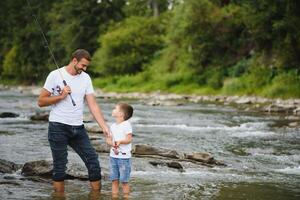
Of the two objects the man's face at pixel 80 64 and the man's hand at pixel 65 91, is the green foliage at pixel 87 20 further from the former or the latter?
the man's hand at pixel 65 91

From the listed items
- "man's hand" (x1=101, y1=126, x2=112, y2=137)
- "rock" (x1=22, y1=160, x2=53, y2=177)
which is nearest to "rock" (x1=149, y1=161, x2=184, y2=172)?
"rock" (x1=22, y1=160, x2=53, y2=177)

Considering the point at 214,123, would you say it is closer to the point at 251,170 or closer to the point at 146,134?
the point at 146,134

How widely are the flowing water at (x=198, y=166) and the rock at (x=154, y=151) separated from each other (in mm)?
652

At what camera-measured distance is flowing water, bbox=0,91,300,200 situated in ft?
29.1

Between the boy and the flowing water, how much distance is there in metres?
0.51

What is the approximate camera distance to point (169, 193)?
884 centimetres

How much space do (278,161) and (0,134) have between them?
880 cm

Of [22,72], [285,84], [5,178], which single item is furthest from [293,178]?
[22,72]

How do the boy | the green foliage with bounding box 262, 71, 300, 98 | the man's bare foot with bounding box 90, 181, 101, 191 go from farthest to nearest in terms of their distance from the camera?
1. the green foliage with bounding box 262, 71, 300, 98
2. the man's bare foot with bounding box 90, 181, 101, 191
3. the boy

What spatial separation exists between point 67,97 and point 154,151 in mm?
5143

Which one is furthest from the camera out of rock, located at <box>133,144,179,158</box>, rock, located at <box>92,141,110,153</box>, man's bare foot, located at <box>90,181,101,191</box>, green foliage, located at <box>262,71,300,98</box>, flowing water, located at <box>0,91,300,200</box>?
green foliage, located at <box>262,71,300,98</box>

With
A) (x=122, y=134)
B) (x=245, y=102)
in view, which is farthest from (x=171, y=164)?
(x=245, y=102)

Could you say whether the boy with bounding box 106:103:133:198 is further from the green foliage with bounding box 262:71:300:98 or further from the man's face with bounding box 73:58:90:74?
the green foliage with bounding box 262:71:300:98

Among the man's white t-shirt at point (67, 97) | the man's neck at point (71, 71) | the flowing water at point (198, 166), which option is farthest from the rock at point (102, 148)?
the man's neck at point (71, 71)
